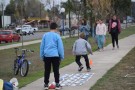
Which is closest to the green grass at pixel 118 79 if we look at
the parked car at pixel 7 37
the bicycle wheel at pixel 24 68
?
the bicycle wheel at pixel 24 68

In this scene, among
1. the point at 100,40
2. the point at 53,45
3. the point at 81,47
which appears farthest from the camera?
the point at 100,40

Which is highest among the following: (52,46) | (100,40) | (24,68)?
(52,46)

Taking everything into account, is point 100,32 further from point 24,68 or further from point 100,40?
point 24,68

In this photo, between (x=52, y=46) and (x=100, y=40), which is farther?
(x=100, y=40)

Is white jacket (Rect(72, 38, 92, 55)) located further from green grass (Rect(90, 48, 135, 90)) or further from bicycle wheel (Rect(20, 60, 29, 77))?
bicycle wheel (Rect(20, 60, 29, 77))

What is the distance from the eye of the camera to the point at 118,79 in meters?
10.7

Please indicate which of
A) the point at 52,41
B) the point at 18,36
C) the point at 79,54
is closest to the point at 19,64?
the point at 79,54

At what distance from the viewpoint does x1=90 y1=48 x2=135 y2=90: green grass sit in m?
9.52

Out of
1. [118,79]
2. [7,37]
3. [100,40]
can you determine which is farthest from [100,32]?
[7,37]

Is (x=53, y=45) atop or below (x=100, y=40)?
atop

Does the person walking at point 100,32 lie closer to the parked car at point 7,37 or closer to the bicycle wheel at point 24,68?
the bicycle wheel at point 24,68

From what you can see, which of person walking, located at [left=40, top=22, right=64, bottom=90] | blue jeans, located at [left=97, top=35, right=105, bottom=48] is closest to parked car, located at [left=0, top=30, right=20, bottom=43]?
blue jeans, located at [left=97, top=35, right=105, bottom=48]

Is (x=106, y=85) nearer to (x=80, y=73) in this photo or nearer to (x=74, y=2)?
(x=80, y=73)

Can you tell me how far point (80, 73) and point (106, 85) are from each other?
2.48 metres
